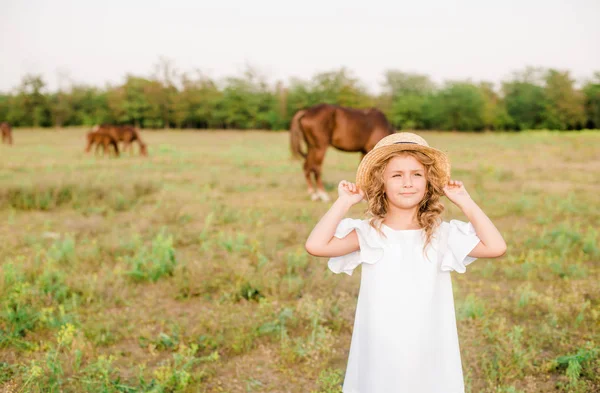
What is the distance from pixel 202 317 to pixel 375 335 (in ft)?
7.06

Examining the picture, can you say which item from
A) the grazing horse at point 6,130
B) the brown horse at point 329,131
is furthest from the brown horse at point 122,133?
the brown horse at point 329,131

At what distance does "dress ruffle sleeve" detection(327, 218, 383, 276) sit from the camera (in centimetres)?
174

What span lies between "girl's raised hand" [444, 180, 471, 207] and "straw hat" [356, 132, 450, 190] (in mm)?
48

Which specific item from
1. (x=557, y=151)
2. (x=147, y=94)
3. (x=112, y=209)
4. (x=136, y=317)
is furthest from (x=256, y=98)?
(x=136, y=317)

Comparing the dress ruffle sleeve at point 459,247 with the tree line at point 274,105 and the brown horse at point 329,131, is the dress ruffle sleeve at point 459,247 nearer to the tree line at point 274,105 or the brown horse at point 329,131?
the brown horse at point 329,131

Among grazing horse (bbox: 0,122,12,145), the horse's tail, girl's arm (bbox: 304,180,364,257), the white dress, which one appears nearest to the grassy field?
the white dress

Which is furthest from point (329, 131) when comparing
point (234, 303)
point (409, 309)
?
point (409, 309)

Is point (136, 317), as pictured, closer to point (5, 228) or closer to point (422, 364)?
point (422, 364)

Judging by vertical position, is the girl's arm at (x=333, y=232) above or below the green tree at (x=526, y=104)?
below

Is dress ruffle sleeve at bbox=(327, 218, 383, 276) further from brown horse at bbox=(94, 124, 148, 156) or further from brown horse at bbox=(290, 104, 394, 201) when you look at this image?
brown horse at bbox=(94, 124, 148, 156)

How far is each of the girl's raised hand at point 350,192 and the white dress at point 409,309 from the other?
113mm

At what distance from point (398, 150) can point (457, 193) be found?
289 mm

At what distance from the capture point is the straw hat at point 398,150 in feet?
5.73

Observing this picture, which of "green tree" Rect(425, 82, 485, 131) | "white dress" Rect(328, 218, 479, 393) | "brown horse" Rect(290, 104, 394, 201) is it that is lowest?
"white dress" Rect(328, 218, 479, 393)
